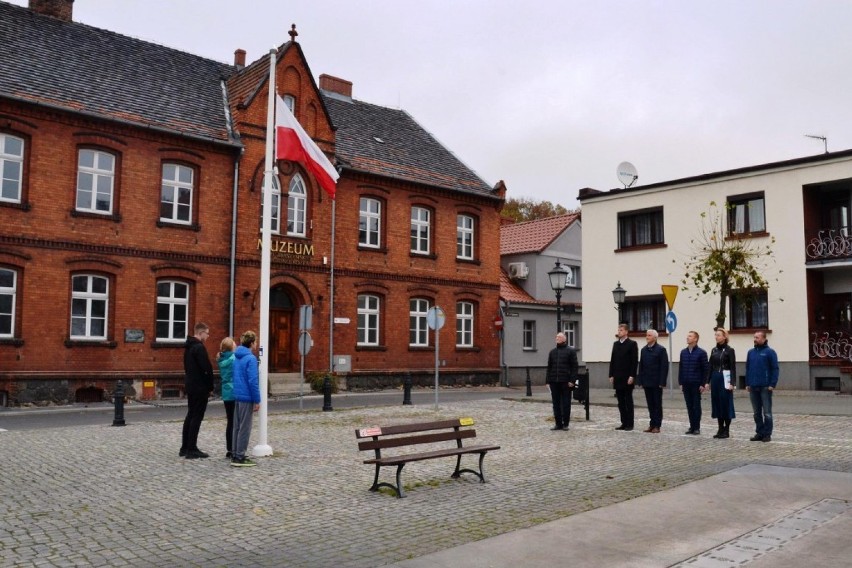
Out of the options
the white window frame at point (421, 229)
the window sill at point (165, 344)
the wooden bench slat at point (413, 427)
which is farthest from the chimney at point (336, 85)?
the wooden bench slat at point (413, 427)

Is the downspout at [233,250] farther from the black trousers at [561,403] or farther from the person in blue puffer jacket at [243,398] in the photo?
the person in blue puffer jacket at [243,398]

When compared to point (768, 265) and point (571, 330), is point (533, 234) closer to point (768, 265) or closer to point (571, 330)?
point (571, 330)

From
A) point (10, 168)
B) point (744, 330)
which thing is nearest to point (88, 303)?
point (10, 168)

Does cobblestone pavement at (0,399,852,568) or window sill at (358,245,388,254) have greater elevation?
window sill at (358,245,388,254)

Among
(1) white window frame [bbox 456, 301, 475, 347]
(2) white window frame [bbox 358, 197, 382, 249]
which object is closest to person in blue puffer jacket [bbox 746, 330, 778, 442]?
(2) white window frame [bbox 358, 197, 382, 249]

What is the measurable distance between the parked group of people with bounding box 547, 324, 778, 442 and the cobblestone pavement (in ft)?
1.40

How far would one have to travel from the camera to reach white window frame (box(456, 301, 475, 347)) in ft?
106

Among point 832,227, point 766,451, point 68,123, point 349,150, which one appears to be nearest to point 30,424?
point 68,123

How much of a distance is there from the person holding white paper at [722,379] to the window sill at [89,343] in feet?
55.7

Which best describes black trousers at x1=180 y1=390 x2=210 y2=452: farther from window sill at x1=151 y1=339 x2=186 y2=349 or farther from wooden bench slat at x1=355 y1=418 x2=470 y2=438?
window sill at x1=151 y1=339 x2=186 y2=349

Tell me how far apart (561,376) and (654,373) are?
1.67 meters

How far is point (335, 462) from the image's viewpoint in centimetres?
1091

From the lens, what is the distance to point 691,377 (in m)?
13.6

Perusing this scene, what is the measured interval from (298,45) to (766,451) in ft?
72.3
